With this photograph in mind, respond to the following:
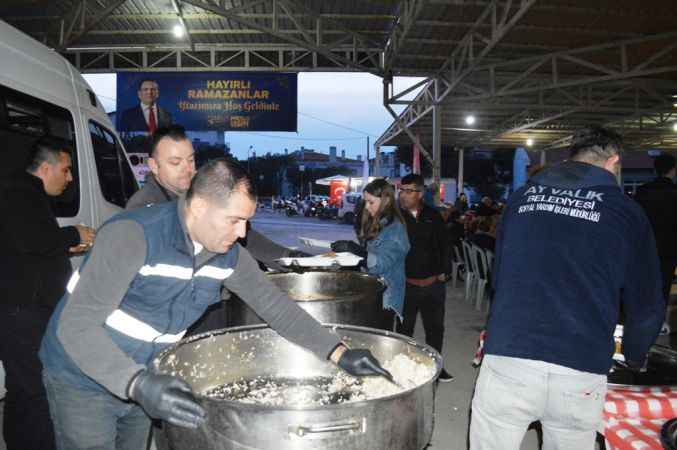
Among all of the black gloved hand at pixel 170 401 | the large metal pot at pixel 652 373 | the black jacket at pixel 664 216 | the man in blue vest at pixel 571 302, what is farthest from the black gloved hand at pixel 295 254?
the black jacket at pixel 664 216

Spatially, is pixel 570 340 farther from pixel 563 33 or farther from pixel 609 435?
pixel 563 33

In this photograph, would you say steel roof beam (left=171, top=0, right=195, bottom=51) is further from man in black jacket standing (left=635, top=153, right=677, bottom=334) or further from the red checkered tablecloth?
the red checkered tablecloth

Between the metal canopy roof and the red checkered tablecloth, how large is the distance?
20.2 feet

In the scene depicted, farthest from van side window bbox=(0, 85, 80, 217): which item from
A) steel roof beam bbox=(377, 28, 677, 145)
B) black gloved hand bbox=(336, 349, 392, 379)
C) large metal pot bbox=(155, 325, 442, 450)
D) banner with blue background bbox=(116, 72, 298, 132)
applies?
steel roof beam bbox=(377, 28, 677, 145)

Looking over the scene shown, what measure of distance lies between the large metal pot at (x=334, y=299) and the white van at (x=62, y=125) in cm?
147

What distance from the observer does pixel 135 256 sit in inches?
60.4

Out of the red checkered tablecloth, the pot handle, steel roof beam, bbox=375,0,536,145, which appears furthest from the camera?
steel roof beam, bbox=375,0,536,145

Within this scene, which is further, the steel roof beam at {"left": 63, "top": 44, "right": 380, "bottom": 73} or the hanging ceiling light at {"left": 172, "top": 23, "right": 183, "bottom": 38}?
the steel roof beam at {"left": 63, "top": 44, "right": 380, "bottom": 73}

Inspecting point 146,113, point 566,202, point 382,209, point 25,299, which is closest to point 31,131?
point 25,299

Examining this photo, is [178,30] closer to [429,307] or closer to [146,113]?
[146,113]

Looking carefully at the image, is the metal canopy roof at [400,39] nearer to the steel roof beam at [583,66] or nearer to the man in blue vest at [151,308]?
the steel roof beam at [583,66]

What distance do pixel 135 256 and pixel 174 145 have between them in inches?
62.2

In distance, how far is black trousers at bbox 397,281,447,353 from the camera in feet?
14.6

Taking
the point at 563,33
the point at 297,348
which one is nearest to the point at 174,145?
the point at 297,348
